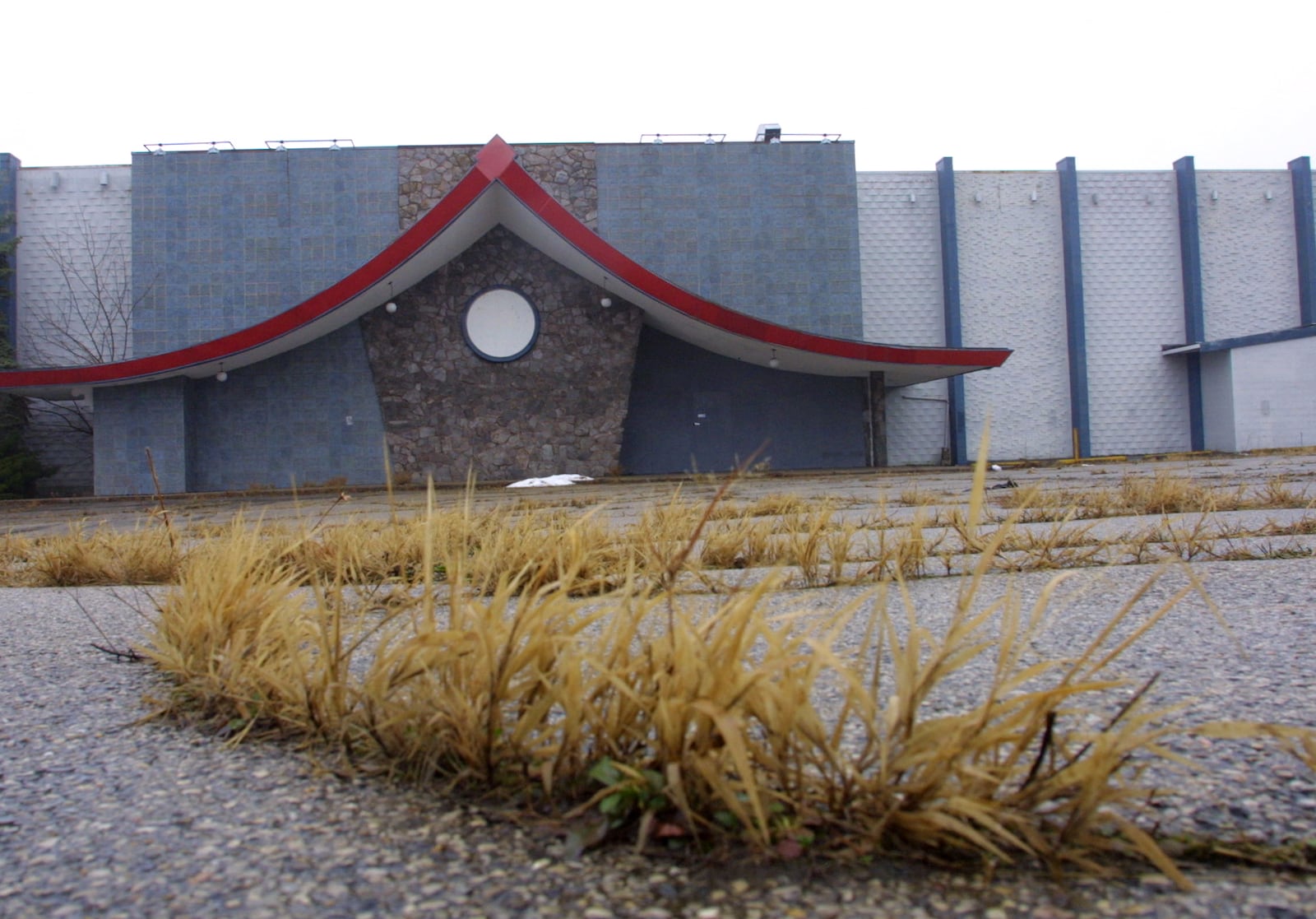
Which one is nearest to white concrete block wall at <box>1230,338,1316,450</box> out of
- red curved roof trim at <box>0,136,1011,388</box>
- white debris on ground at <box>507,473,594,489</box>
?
red curved roof trim at <box>0,136,1011,388</box>

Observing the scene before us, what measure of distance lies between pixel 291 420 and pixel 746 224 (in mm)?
10755

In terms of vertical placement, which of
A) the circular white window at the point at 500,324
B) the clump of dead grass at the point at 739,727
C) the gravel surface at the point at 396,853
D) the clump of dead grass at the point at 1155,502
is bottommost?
the gravel surface at the point at 396,853

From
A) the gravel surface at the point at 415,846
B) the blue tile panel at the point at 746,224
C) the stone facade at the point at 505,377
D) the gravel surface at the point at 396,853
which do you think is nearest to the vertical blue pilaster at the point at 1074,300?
the blue tile panel at the point at 746,224

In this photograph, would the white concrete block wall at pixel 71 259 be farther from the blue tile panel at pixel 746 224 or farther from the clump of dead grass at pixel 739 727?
the clump of dead grass at pixel 739 727

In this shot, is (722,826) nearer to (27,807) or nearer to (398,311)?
(27,807)

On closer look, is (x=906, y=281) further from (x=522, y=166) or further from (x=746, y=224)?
(x=522, y=166)

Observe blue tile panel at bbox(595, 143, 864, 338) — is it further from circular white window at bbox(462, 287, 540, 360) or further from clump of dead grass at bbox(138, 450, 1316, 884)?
clump of dead grass at bbox(138, 450, 1316, 884)

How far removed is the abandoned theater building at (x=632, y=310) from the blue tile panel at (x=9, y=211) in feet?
0.19

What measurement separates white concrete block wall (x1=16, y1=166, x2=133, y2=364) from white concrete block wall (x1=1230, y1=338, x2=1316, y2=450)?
90.0ft

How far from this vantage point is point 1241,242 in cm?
2558

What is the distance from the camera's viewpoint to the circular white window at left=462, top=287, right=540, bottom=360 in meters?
18.3

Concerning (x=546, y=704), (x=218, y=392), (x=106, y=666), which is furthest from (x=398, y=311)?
(x=546, y=704)

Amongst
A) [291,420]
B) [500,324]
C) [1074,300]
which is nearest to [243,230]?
[291,420]

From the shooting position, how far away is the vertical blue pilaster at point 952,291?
23891mm
